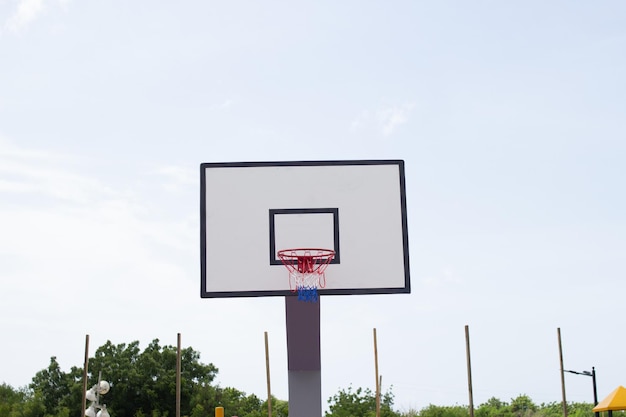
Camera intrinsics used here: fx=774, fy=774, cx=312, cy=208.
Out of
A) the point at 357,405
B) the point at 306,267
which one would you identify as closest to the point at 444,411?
the point at 357,405

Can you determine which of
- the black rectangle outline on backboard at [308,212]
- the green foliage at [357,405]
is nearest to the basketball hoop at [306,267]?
the black rectangle outline on backboard at [308,212]

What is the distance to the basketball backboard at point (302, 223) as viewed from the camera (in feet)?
28.5

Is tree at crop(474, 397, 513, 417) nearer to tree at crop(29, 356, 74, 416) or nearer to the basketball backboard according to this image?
tree at crop(29, 356, 74, 416)

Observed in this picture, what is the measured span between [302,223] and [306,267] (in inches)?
20.1

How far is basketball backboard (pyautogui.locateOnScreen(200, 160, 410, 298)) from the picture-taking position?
28.5 feet

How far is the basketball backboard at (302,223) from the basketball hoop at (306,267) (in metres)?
0.06

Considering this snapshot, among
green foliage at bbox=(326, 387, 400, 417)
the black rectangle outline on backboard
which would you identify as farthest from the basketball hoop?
green foliage at bbox=(326, 387, 400, 417)

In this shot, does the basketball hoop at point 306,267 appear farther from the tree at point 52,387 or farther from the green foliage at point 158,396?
the tree at point 52,387

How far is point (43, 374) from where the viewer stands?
20.4m

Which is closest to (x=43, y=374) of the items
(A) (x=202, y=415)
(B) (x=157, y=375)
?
(B) (x=157, y=375)

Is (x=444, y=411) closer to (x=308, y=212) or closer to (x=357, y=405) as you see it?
(x=357, y=405)

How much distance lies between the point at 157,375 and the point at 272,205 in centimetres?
1224

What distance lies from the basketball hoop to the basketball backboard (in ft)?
0.20

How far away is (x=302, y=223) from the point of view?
8859 millimetres
